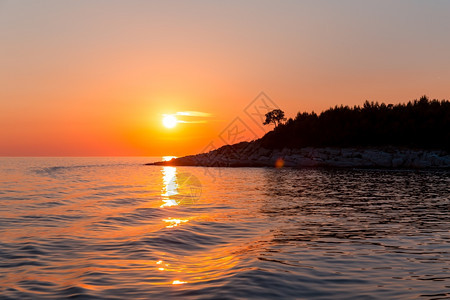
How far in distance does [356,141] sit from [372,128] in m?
5.56

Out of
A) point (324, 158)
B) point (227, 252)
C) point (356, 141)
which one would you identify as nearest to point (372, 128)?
point (356, 141)

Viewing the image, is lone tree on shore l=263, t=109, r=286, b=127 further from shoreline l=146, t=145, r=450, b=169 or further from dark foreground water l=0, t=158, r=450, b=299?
dark foreground water l=0, t=158, r=450, b=299

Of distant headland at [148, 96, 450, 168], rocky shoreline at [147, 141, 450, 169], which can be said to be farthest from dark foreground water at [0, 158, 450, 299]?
distant headland at [148, 96, 450, 168]

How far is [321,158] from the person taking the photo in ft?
275

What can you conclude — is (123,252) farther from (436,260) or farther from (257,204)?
(257,204)

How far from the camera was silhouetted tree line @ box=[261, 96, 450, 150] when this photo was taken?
8362 centimetres

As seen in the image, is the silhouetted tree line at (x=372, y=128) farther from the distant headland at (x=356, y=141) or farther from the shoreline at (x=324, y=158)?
the shoreline at (x=324, y=158)

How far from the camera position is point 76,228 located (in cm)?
1496

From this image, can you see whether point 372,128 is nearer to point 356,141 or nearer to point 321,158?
point 356,141

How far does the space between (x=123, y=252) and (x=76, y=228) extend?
5077mm

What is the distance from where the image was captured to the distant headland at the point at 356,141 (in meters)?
77.0

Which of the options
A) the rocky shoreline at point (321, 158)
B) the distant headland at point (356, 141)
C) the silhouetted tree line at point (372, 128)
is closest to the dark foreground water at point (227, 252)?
the rocky shoreline at point (321, 158)

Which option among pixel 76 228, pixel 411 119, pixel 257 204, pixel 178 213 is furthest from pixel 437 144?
pixel 76 228

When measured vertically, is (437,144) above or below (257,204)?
above
